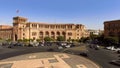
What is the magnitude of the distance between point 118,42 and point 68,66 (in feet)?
264

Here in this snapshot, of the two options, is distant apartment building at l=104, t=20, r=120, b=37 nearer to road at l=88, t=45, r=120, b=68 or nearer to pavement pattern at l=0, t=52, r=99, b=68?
road at l=88, t=45, r=120, b=68

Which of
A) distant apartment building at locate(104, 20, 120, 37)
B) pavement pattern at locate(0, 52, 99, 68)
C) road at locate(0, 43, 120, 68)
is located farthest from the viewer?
distant apartment building at locate(104, 20, 120, 37)


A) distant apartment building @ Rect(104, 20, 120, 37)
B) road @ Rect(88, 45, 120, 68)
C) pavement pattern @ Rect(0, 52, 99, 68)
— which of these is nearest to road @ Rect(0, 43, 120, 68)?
road @ Rect(88, 45, 120, 68)

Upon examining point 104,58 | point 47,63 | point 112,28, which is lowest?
point 104,58

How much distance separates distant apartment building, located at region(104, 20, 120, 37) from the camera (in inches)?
5311

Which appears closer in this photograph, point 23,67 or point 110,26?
point 23,67

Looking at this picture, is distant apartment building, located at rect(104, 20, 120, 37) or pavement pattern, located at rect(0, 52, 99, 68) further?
distant apartment building, located at rect(104, 20, 120, 37)

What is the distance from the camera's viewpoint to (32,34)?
652ft

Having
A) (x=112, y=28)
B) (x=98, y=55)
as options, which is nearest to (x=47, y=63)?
(x=98, y=55)

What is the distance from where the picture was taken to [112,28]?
141 meters

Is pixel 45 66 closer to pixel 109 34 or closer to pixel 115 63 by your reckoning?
pixel 115 63

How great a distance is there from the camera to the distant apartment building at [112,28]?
5311 inches

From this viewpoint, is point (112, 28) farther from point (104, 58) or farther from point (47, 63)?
point (47, 63)

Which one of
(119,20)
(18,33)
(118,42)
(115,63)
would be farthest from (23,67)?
(18,33)
